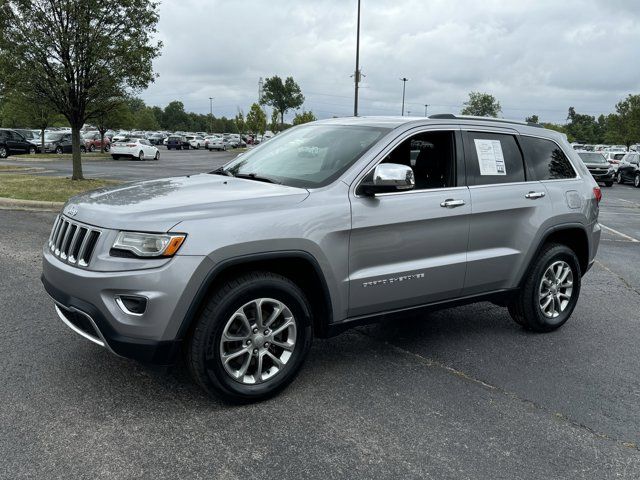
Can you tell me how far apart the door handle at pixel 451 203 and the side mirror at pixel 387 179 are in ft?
1.44

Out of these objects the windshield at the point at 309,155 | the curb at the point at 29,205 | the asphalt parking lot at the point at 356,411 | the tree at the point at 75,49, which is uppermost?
the tree at the point at 75,49

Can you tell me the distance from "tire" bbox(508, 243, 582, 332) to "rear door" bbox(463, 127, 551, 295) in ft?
0.80

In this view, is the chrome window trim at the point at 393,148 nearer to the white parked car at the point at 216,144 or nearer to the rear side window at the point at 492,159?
the rear side window at the point at 492,159

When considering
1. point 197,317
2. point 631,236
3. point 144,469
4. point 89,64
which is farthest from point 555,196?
point 89,64

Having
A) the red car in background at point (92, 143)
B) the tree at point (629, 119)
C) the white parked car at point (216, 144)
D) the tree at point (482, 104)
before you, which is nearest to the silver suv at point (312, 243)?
the red car in background at point (92, 143)

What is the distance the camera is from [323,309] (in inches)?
151

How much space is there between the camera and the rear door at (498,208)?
4.51 metres

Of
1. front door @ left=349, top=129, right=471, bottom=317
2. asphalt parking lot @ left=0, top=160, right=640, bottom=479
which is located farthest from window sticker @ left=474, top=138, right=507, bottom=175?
asphalt parking lot @ left=0, top=160, right=640, bottom=479

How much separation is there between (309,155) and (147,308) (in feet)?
5.98

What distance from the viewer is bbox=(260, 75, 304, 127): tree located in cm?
8169

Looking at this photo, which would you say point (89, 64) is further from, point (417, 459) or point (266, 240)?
point (417, 459)

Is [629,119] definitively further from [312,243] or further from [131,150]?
[312,243]

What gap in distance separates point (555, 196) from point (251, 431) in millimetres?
3305

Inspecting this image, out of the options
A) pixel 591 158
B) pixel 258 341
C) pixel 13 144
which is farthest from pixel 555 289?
pixel 13 144
